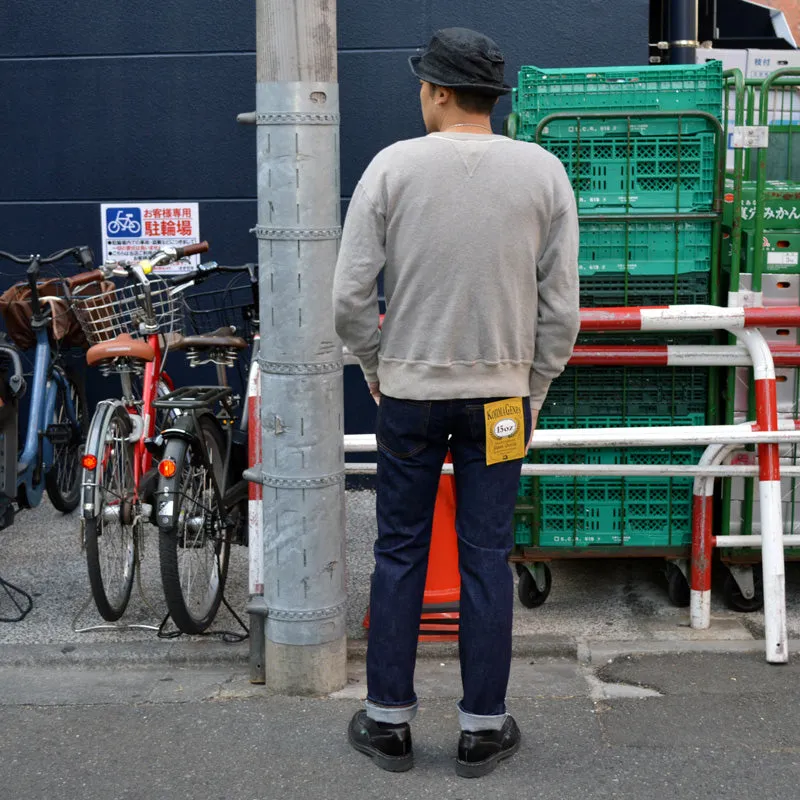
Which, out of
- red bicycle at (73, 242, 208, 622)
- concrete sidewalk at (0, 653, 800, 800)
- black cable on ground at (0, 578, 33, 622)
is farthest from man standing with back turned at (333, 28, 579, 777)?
black cable on ground at (0, 578, 33, 622)

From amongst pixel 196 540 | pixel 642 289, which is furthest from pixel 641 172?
pixel 196 540

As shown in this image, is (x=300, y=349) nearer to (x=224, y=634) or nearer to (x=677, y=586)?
(x=224, y=634)

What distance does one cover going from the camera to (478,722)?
355 cm

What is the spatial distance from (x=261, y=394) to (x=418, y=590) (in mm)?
887

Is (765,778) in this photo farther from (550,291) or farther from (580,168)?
(580,168)

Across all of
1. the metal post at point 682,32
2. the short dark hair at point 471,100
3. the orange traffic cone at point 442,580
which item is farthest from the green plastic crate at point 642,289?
the metal post at point 682,32

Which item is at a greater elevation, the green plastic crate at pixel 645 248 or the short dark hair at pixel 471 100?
the short dark hair at pixel 471 100

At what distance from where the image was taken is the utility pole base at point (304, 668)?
4.06m

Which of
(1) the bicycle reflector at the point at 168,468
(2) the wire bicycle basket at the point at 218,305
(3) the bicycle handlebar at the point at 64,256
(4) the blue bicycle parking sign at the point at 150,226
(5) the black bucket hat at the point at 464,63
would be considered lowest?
(1) the bicycle reflector at the point at 168,468

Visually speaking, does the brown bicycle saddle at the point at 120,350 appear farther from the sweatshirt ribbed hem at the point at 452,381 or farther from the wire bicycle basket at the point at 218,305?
the sweatshirt ribbed hem at the point at 452,381

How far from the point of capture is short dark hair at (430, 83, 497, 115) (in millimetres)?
3305

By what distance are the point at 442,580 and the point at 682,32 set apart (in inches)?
145

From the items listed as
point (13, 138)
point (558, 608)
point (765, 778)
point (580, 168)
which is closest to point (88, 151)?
point (13, 138)

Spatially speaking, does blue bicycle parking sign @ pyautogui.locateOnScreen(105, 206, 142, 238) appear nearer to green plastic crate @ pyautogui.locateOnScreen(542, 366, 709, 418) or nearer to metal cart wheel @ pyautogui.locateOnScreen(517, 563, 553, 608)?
green plastic crate @ pyautogui.locateOnScreen(542, 366, 709, 418)
